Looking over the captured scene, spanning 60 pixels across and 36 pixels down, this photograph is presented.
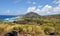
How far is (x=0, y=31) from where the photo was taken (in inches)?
231

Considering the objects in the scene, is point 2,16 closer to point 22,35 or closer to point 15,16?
point 15,16

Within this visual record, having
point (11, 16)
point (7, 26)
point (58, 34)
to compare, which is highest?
point (11, 16)

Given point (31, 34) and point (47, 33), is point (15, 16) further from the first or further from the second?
point (47, 33)

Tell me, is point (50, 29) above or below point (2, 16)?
below

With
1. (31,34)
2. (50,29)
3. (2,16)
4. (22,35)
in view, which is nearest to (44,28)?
(50,29)

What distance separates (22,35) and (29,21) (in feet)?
4.43

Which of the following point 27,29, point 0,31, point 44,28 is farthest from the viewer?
point 44,28

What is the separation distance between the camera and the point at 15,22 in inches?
273

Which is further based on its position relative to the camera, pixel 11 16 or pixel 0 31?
pixel 11 16

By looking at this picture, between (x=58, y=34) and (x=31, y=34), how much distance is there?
4.05 feet

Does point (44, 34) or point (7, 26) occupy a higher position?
point (7, 26)

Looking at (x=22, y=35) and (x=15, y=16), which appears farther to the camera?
(x=15, y=16)

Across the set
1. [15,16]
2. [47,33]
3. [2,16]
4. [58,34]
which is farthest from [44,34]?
[2,16]

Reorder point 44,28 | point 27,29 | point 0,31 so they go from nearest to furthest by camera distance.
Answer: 1. point 0,31
2. point 27,29
3. point 44,28
